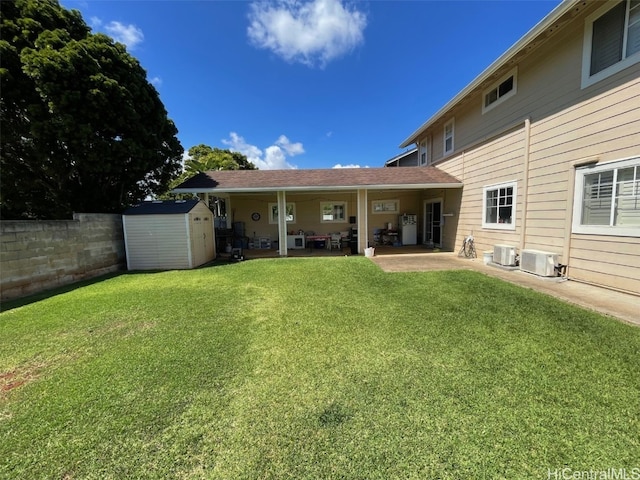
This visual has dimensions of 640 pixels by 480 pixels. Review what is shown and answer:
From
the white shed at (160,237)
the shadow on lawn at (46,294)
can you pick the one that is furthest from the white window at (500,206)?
the shadow on lawn at (46,294)

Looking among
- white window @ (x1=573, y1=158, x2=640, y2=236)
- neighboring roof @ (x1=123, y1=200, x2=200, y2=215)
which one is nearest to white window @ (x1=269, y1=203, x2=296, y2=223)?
neighboring roof @ (x1=123, y1=200, x2=200, y2=215)

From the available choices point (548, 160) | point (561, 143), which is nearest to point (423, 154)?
point (548, 160)

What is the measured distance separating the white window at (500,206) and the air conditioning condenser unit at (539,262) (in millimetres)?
1041

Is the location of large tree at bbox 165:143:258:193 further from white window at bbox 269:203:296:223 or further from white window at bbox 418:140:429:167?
white window at bbox 418:140:429:167

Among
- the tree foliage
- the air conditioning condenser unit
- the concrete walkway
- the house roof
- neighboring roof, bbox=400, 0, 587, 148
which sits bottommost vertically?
the concrete walkway

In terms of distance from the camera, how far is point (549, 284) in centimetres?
536

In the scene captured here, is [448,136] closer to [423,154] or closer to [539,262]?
[423,154]

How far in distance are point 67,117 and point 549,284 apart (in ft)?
40.2

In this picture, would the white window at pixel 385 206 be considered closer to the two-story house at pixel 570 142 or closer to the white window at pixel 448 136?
the white window at pixel 448 136

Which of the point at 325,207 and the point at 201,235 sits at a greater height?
the point at 325,207

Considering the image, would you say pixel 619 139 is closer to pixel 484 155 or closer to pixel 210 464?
pixel 484 155

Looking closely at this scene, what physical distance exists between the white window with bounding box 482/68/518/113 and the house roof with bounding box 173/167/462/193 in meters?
2.61

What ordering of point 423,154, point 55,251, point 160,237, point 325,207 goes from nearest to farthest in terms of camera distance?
point 55,251 < point 160,237 < point 325,207 < point 423,154

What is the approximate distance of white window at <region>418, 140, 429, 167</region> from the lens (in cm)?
1266
